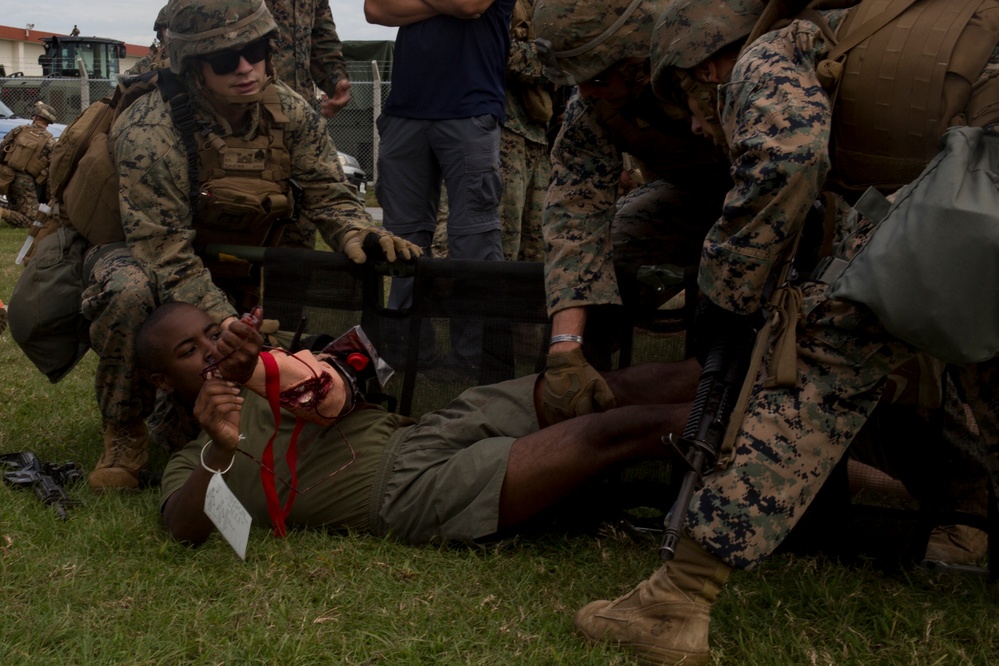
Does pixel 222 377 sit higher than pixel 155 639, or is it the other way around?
pixel 222 377

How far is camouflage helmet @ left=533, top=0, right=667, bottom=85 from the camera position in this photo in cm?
339

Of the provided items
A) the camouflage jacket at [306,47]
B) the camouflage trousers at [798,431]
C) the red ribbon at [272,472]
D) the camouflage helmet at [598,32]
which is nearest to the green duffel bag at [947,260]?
the camouflage trousers at [798,431]

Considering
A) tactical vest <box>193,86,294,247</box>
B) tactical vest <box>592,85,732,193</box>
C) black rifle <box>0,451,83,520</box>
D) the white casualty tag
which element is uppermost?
tactical vest <box>592,85,732,193</box>

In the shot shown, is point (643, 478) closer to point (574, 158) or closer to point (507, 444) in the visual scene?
point (507, 444)

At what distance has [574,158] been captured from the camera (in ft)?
11.9

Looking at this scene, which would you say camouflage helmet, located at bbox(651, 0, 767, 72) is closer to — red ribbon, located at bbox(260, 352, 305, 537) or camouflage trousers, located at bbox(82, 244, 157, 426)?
red ribbon, located at bbox(260, 352, 305, 537)

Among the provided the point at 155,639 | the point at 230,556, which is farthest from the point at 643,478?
the point at 155,639

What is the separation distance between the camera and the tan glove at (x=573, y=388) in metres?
3.39

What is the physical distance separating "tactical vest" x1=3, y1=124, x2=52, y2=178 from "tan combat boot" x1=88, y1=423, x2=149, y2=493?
21.6 ft

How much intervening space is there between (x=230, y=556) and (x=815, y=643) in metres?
1.65

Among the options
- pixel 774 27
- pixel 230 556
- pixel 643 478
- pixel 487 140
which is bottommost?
pixel 230 556

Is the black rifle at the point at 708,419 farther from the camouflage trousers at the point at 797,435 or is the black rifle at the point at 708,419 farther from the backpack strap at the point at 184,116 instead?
A: the backpack strap at the point at 184,116

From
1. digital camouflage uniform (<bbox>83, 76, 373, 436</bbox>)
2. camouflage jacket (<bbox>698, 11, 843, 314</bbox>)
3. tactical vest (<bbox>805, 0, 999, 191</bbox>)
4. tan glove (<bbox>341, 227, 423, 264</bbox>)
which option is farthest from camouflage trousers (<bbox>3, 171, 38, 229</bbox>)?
tactical vest (<bbox>805, 0, 999, 191</bbox>)

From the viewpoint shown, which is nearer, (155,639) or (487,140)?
(155,639)
